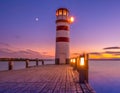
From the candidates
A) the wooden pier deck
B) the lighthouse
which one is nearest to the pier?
the wooden pier deck

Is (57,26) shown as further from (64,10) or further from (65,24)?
(64,10)

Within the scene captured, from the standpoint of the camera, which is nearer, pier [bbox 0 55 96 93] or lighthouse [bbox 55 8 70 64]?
pier [bbox 0 55 96 93]

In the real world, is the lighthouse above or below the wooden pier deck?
above

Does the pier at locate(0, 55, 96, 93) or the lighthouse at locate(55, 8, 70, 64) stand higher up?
the lighthouse at locate(55, 8, 70, 64)

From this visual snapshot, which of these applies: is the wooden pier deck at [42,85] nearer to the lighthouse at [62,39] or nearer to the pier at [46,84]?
the pier at [46,84]

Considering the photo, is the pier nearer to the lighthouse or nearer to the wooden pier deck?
the wooden pier deck

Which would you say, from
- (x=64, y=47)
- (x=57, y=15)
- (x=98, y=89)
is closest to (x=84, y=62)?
(x=98, y=89)

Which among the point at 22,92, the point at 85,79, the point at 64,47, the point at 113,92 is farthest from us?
the point at 64,47

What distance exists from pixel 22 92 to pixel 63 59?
1844 cm

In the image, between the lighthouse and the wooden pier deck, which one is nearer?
the wooden pier deck

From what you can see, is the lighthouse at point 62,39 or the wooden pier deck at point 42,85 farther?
the lighthouse at point 62,39

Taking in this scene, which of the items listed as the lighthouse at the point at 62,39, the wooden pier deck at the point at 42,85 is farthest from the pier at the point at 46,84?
the lighthouse at the point at 62,39

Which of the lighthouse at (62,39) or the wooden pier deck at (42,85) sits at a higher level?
the lighthouse at (62,39)

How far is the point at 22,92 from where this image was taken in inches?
190
